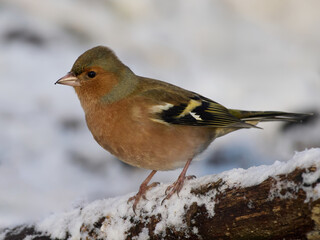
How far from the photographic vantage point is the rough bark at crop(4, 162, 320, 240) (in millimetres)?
2080

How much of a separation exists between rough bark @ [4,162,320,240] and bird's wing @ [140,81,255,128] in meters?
0.80

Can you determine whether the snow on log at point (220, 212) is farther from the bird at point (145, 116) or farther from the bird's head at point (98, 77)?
the bird's head at point (98, 77)

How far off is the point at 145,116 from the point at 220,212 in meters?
1.07

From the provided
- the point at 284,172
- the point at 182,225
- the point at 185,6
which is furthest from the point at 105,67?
the point at 185,6

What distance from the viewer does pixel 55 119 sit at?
5.79 meters

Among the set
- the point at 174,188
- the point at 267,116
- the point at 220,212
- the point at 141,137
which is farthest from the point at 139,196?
the point at 267,116

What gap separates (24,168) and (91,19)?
204 cm

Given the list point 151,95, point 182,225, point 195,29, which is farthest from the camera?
point 195,29

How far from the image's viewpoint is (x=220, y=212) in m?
2.39

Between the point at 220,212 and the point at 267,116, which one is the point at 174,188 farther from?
the point at 267,116

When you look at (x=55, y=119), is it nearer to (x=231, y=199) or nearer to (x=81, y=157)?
(x=81, y=157)

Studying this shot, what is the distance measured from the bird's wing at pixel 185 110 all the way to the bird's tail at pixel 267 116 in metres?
0.12

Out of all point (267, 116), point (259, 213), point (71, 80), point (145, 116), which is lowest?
point (259, 213)

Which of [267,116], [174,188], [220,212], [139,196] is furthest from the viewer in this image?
[267,116]
